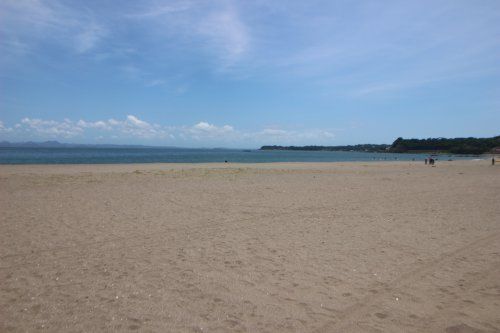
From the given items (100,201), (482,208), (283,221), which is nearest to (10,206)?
(100,201)

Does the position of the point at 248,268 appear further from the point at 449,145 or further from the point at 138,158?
the point at 449,145

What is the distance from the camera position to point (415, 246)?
7.33 meters

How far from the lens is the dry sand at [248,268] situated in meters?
4.29

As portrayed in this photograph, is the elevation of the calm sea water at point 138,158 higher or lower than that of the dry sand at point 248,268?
higher

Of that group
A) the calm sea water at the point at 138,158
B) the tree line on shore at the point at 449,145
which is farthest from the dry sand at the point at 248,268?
the tree line on shore at the point at 449,145

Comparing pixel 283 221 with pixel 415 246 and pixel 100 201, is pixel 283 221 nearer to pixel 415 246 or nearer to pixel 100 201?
pixel 415 246

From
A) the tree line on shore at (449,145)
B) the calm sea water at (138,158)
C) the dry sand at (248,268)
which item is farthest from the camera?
the tree line on shore at (449,145)

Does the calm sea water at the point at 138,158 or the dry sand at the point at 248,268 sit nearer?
the dry sand at the point at 248,268

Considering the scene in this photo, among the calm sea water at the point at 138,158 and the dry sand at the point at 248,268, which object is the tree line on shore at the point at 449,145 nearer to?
the calm sea water at the point at 138,158

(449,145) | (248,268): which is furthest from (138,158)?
(449,145)

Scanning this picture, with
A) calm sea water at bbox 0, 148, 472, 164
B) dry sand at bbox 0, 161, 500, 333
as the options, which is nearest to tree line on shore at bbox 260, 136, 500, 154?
calm sea water at bbox 0, 148, 472, 164

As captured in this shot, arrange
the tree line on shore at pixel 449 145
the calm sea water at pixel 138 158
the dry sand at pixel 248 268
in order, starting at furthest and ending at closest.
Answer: the tree line on shore at pixel 449 145 → the calm sea water at pixel 138 158 → the dry sand at pixel 248 268

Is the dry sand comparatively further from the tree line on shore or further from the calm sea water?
the tree line on shore

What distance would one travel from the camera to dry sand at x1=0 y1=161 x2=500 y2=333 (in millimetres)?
4293
